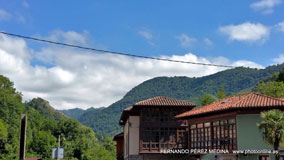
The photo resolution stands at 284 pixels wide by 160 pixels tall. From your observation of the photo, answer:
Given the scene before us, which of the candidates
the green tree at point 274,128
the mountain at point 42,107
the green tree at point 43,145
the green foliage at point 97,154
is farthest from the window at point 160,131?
the mountain at point 42,107

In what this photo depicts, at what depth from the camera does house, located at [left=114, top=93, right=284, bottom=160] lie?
27.4m

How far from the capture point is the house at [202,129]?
90.0ft

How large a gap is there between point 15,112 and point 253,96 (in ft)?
183

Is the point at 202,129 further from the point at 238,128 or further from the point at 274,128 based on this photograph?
the point at 274,128

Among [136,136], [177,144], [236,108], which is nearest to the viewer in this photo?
[236,108]

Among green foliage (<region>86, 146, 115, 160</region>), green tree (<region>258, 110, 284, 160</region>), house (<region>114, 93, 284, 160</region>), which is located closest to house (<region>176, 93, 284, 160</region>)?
house (<region>114, 93, 284, 160</region>)

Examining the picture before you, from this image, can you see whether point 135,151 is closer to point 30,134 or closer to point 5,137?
point 5,137

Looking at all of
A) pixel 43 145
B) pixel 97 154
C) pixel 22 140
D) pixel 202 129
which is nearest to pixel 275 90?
pixel 202 129

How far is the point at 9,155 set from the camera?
217 ft

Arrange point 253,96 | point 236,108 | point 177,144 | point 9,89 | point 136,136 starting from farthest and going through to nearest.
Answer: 1. point 9,89
2. point 136,136
3. point 177,144
4. point 253,96
5. point 236,108

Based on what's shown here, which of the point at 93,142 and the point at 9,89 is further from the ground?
the point at 9,89

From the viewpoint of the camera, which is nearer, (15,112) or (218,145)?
(218,145)

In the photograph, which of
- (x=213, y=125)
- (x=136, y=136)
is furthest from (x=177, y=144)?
(x=213, y=125)

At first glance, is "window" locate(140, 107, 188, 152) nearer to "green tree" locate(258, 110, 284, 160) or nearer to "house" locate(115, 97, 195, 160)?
"house" locate(115, 97, 195, 160)
